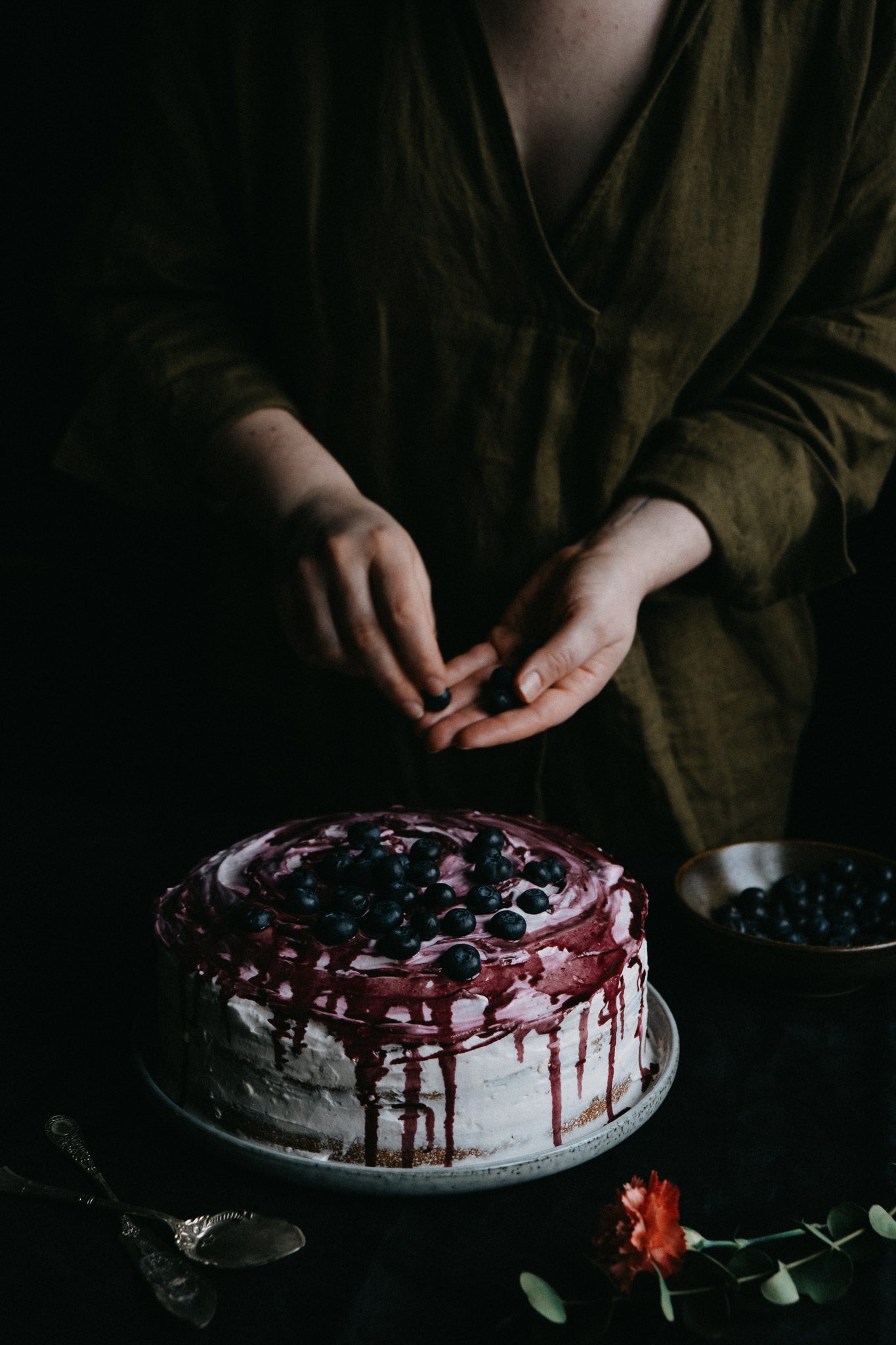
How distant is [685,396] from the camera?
1529mm

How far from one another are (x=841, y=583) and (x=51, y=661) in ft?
4.92

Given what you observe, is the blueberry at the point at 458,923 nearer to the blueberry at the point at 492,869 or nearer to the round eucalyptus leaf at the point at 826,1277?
the blueberry at the point at 492,869

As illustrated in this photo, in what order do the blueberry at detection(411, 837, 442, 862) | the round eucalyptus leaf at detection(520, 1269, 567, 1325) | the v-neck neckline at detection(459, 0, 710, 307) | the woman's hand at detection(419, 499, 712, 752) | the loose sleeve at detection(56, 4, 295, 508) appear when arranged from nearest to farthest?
the round eucalyptus leaf at detection(520, 1269, 567, 1325), the blueberry at detection(411, 837, 442, 862), the woman's hand at detection(419, 499, 712, 752), the v-neck neckline at detection(459, 0, 710, 307), the loose sleeve at detection(56, 4, 295, 508)

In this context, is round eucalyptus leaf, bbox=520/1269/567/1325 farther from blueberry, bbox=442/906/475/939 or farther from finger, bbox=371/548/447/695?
finger, bbox=371/548/447/695

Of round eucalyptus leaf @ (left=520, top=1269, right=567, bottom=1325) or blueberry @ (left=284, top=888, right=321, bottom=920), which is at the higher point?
blueberry @ (left=284, top=888, right=321, bottom=920)

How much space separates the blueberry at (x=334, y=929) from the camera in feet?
3.03

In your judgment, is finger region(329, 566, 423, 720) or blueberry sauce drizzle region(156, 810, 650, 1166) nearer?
blueberry sauce drizzle region(156, 810, 650, 1166)

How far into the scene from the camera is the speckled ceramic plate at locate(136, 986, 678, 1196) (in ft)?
2.72

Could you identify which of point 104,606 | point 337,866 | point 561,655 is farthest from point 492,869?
point 104,606

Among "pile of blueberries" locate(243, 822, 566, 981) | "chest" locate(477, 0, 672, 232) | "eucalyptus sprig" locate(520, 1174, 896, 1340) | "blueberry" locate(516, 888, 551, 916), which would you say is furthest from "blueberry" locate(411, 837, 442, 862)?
"chest" locate(477, 0, 672, 232)

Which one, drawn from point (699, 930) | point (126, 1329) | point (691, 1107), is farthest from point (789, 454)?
point (126, 1329)

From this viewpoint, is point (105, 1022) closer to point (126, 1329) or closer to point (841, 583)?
point (126, 1329)

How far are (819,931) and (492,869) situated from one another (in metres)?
0.36

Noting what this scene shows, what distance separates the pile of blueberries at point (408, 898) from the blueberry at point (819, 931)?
0.91 feet
